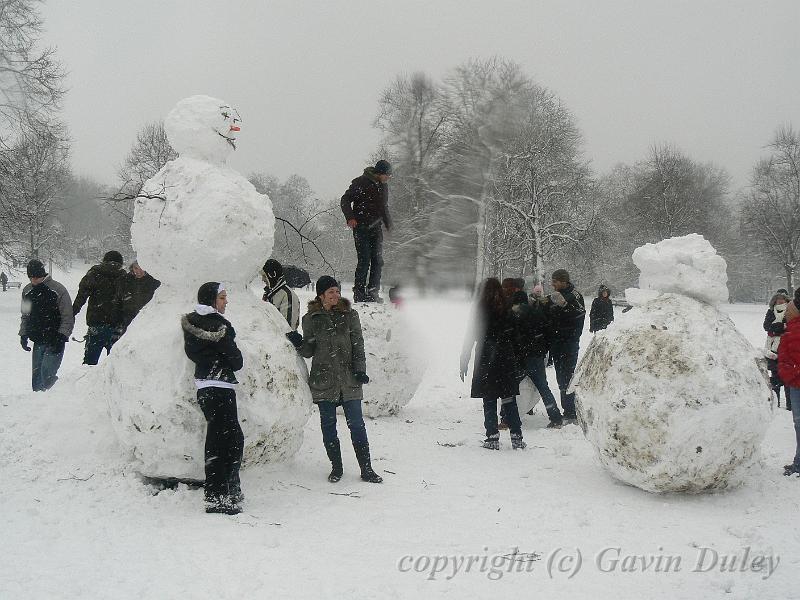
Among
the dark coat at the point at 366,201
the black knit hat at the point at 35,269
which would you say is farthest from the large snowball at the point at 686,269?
the black knit hat at the point at 35,269

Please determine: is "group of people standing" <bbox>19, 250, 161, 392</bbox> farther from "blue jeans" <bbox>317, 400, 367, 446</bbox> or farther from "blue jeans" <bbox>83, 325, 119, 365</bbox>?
"blue jeans" <bbox>317, 400, 367, 446</bbox>

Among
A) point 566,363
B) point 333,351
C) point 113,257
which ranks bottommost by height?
point 566,363

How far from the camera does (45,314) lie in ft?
23.7

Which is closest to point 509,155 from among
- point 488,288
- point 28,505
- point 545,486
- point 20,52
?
point 20,52

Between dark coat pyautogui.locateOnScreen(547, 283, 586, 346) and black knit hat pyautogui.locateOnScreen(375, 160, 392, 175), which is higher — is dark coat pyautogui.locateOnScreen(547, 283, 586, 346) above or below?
below

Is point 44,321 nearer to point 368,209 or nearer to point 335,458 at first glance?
point 368,209

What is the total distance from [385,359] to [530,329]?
1.89 m

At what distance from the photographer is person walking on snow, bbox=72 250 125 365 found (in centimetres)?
750

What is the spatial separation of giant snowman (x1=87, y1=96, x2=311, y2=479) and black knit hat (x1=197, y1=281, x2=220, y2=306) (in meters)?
0.37

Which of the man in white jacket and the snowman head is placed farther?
the man in white jacket

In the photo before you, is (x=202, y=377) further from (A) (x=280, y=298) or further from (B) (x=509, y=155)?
(B) (x=509, y=155)

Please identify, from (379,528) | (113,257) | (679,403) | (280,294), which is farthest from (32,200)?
(679,403)

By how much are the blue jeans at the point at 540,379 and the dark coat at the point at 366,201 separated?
2.62 m

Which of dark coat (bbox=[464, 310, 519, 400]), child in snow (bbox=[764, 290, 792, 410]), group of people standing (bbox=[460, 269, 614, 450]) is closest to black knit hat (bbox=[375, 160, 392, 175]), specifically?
group of people standing (bbox=[460, 269, 614, 450])
